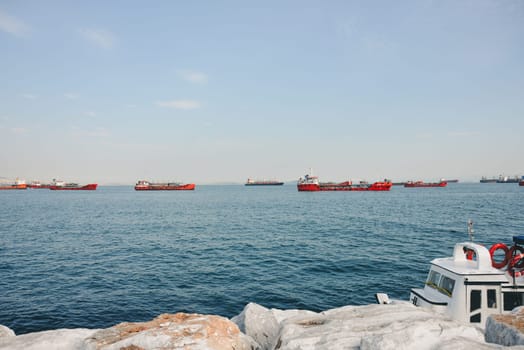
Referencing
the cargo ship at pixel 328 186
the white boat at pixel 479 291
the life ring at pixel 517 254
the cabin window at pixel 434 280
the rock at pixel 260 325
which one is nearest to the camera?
the rock at pixel 260 325

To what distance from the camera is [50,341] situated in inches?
279

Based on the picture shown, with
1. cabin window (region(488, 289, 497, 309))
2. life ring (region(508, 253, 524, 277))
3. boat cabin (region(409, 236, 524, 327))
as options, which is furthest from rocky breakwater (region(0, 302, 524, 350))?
life ring (region(508, 253, 524, 277))

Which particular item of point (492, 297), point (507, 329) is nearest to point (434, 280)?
point (492, 297)

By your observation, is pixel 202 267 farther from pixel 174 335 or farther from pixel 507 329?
pixel 507 329

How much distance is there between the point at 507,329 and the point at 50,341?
10918mm

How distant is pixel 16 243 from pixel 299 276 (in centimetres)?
3614

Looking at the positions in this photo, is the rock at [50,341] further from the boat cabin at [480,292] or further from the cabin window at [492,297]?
the cabin window at [492,297]

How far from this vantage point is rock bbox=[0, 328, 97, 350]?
22.5 feet

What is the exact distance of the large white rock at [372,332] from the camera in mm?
6012

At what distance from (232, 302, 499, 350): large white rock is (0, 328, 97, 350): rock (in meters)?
4.96

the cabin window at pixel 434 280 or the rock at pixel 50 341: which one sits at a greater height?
the rock at pixel 50 341

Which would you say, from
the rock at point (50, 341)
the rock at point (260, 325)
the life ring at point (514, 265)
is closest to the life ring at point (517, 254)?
the life ring at point (514, 265)

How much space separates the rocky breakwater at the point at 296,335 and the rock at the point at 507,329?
0.91ft

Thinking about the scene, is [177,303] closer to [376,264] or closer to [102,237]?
[376,264]
